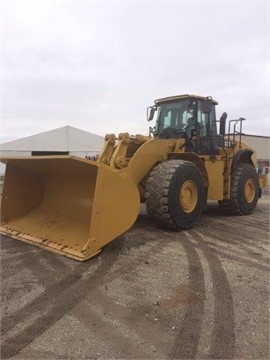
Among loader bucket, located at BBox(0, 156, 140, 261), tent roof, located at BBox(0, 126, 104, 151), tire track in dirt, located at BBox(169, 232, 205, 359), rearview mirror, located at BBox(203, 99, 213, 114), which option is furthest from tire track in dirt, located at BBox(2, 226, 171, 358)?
tent roof, located at BBox(0, 126, 104, 151)

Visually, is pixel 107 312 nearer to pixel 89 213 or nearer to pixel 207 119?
pixel 89 213

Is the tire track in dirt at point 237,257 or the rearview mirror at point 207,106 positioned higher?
the rearview mirror at point 207,106

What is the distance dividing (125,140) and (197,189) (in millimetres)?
1635

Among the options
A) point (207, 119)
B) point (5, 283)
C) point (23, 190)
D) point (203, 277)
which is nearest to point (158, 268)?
point (203, 277)

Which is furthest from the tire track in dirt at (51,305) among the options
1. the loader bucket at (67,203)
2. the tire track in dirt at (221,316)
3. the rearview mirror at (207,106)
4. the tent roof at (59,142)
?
the tent roof at (59,142)

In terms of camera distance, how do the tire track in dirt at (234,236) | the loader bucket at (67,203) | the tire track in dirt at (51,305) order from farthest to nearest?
1. the tire track in dirt at (234,236)
2. the loader bucket at (67,203)
3. the tire track in dirt at (51,305)

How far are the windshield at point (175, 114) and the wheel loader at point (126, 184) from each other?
0.8 inches

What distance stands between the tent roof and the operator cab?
20.7m

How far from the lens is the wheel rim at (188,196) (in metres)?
6.60

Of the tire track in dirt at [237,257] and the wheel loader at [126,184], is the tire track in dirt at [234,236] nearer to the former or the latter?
the tire track in dirt at [237,257]

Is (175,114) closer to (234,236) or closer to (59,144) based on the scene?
(234,236)

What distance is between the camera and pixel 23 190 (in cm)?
659

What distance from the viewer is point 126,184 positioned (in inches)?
214

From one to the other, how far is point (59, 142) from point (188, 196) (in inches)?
902
